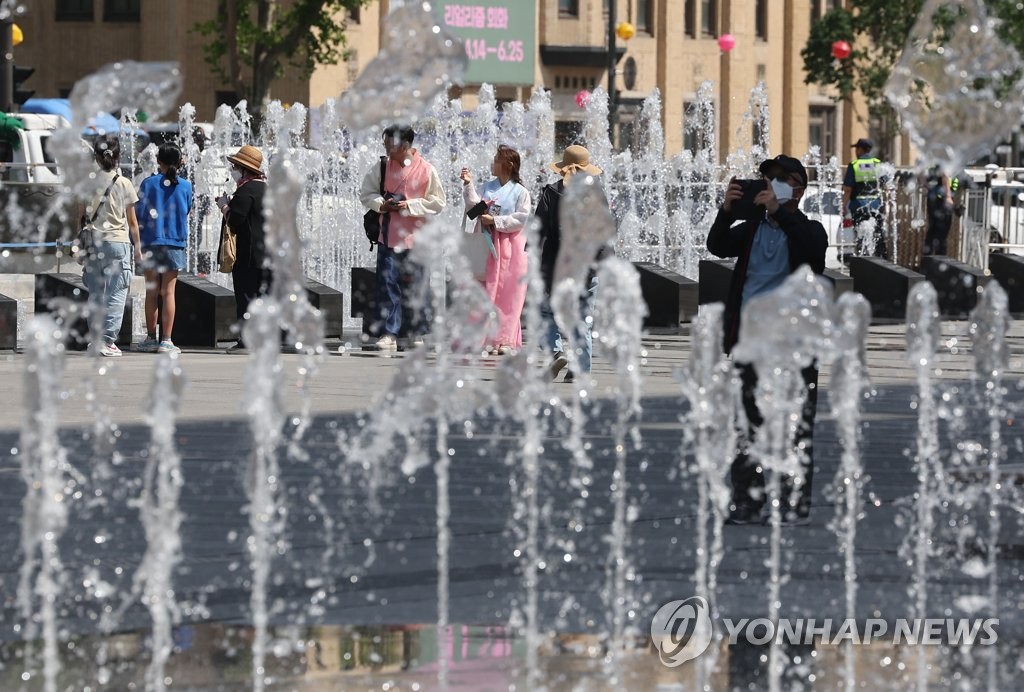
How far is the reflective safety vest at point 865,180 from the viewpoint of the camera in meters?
28.3

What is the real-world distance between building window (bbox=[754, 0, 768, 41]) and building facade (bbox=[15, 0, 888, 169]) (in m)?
0.03

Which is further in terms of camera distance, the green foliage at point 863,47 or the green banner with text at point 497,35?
the green foliage at point 863,47

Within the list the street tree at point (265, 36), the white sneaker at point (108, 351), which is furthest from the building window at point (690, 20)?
the white sneaker at point (108, 351)

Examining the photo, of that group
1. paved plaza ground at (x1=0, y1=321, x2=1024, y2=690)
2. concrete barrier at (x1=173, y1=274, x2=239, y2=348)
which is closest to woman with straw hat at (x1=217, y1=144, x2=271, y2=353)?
concrete barrier at (x1=173, y1=274, x2=239, y2=348)

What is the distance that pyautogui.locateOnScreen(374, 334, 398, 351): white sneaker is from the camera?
17672mm

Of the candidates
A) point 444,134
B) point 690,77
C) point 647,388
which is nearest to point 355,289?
point 647,388

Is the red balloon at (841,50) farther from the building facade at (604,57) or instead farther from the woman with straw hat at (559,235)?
the woman with straw hat at (559,235)

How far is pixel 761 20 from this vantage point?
2608 inches

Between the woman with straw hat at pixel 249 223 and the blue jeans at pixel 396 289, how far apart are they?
84 centimetres

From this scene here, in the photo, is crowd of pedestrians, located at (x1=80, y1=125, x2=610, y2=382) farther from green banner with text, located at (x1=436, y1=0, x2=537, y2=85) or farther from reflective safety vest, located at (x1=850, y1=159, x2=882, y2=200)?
green banner with text, located at (x1=436, y1=0, x2=537, y2=85)

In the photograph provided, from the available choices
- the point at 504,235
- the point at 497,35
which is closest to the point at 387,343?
the point at 504,235

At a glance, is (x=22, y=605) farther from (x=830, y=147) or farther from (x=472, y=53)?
(x=830, y=147)

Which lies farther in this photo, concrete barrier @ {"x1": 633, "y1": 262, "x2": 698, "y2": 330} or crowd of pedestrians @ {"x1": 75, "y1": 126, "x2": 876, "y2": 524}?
concrete barrier @ {"x1": 633, "y1": 262, "x2": 698, "y2": 330}

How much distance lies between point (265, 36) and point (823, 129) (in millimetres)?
25871
